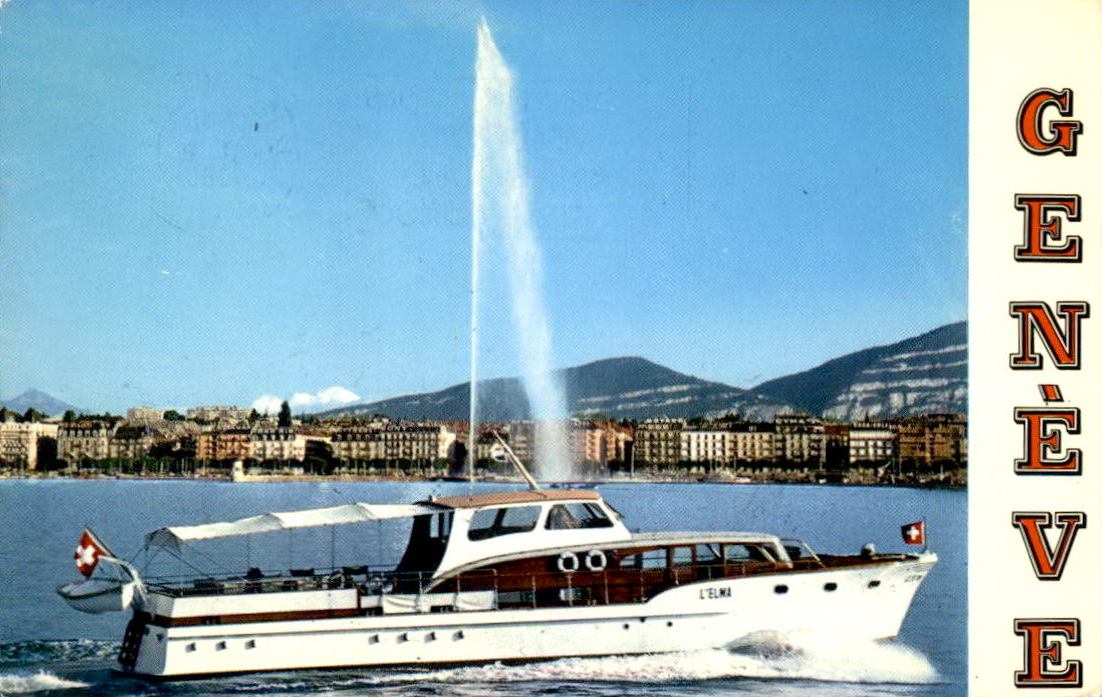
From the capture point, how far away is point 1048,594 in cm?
1280

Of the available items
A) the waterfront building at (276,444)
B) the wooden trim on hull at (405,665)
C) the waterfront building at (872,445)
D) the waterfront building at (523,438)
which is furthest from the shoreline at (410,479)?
the wooden trim on hull at (405,665)

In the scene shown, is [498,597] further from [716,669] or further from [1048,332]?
[1048,332]

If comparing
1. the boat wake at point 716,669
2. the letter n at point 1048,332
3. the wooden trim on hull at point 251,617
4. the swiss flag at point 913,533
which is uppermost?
the letter n at point 1048,332

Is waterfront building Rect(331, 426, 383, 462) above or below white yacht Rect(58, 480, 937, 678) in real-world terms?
above

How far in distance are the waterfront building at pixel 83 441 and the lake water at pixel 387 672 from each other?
2.75 feet

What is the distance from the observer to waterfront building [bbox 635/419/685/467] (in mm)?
40344

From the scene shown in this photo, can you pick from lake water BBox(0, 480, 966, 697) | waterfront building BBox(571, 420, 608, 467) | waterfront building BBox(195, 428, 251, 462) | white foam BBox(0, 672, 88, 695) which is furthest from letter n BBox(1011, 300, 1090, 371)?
waterfront building BBox(571, 420, 608, 467)

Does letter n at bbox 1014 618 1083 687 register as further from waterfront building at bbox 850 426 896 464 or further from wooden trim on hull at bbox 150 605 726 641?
waterfront building at bbox 850 426 896 464

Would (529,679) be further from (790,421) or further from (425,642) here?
(790,421)

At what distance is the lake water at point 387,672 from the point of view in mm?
13117

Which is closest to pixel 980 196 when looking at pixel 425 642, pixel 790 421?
pixel 425 642

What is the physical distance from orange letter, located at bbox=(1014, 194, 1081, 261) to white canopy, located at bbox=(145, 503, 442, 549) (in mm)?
6182

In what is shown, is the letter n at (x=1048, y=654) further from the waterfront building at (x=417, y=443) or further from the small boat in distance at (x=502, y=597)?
the waterfront building at (x=417, y=443)

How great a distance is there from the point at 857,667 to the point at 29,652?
833 centimetres
